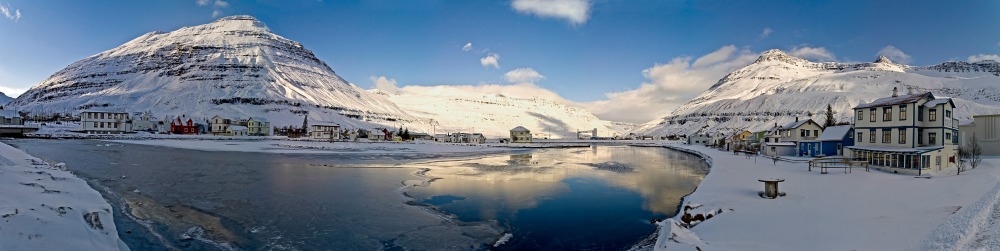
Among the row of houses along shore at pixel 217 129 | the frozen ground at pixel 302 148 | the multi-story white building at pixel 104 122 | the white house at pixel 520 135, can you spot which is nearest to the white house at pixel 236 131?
the row of houses along shore at pixel 217 129

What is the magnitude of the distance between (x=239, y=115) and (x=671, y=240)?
168 m

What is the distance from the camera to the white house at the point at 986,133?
126 feet

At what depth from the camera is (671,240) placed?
10.0 m

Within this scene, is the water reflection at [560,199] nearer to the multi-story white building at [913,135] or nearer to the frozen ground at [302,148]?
the multi-story white building at [913,135]

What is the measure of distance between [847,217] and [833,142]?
116 feet

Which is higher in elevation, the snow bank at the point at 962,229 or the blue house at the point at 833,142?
the blue house at the point at 833,142

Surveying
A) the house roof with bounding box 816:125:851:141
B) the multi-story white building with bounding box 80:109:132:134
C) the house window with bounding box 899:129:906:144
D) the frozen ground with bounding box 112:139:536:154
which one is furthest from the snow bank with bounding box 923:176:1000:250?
the multi-story white building with bounding box 80:109:132:134

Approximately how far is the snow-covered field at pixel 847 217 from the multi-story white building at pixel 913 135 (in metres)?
3.53

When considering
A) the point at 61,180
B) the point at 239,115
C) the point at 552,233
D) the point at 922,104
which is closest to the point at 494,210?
the point at 552,233

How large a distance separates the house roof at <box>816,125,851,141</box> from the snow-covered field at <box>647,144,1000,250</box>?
2161 centimetres

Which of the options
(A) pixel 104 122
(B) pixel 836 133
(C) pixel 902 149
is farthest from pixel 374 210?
(A) pixel 104 122

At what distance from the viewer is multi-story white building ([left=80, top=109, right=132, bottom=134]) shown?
98.3 metres

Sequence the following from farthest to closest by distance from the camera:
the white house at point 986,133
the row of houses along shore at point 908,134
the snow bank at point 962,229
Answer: the white house at point 986,133
the row of houses along shore at point 908,134
the snow bank at point 962,229

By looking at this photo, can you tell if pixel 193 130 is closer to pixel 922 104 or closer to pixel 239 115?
pixel 239 115
